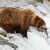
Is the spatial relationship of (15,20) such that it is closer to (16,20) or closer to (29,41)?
(16,20)

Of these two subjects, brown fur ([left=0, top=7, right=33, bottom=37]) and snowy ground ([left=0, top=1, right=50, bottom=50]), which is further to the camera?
brown fur ([left=0, top=7, right=33, bottom=37])

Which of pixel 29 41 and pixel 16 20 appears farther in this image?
pixel 16 20

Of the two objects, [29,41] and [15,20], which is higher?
[15,20]

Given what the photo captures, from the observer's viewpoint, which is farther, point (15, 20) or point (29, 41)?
point (15, 20)

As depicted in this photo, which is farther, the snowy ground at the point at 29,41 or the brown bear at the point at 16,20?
the brown bear at the point at 16,20

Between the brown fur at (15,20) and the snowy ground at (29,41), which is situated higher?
the brown fur at (15,20)

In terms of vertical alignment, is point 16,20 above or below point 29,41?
above

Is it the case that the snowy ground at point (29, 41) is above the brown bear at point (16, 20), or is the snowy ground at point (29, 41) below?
below

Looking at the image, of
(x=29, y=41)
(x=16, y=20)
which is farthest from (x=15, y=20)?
(x=29, y=41)

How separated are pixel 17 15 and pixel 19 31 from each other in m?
0.19

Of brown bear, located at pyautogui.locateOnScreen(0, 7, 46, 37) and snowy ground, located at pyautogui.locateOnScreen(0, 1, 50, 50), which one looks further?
brown bear, located at pyautogui.locateOnScreen(0, 7, 46, 37)

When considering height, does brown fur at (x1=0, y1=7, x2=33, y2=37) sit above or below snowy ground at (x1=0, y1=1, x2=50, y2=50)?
above

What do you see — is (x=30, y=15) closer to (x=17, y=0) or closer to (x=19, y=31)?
(x=19, y=31)

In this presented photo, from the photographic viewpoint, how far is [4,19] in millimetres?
2309
